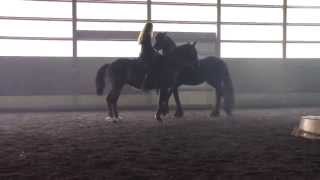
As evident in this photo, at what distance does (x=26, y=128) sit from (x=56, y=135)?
1188 millimetres

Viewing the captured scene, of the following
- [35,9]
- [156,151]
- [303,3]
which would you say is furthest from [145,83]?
[303,3]


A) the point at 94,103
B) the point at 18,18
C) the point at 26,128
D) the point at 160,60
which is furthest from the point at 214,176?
the point at 18,18

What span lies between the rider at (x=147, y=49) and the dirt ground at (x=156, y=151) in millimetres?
967

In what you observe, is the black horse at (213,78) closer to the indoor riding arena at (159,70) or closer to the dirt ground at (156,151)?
the indoor riding arena at (159,70)

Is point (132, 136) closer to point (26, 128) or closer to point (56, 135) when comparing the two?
point (56, 135)

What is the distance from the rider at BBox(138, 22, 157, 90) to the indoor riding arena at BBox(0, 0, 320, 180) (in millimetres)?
19

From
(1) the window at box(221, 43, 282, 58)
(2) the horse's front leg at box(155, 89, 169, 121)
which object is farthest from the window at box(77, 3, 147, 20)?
(2) the horse's front leg at box(155, 89, 169, 121)

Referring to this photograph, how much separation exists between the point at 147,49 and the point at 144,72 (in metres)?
0.42

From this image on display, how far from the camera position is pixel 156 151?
5.73 m

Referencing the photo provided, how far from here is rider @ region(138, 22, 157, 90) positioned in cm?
925

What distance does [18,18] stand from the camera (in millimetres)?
13656

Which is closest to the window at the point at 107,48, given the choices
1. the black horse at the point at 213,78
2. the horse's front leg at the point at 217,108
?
the black horse at the point at 213,78

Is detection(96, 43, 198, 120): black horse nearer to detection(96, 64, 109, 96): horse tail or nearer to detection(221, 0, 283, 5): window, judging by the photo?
detection(96, 64, 109, 96): horse tail

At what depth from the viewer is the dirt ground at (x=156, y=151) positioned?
4531mm
